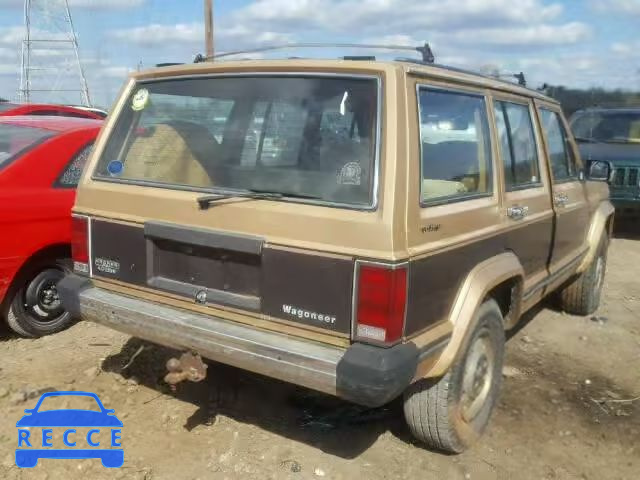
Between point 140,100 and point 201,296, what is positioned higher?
point 140,100

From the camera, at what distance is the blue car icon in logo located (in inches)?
128

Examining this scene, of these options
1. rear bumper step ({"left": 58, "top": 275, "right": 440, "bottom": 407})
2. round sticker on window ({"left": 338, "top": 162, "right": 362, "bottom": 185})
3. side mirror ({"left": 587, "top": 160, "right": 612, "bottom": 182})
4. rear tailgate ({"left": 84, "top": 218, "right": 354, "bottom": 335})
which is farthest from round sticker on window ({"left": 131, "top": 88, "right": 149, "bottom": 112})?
side mirror ({"left": 587, "top": 160, "right": 612, "bottom": 182})

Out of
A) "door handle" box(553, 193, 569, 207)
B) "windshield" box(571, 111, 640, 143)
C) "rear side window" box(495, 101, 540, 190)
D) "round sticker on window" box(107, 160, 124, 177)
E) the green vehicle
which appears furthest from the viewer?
"windshield" box(571, 111, 640, 143)

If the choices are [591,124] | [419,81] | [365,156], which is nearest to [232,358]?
[365,156]

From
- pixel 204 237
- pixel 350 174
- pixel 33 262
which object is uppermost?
pixel 350 174

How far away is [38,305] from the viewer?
4645mm

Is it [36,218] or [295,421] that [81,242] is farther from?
[295,421]

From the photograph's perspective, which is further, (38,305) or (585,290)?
(585,290)

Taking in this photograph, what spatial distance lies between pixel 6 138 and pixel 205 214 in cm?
262

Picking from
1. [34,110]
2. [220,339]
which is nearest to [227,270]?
[220,339]

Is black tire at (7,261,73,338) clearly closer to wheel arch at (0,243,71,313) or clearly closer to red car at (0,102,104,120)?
wheel arch at (0,243,71,313)

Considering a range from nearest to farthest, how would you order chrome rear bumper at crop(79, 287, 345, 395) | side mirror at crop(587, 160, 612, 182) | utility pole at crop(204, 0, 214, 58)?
chrome rear bumper at crop(79, 287, 345, 395), side mirror at crop(587, 160, 612, 182), utility pole at crop(204, 0, 214, 58)

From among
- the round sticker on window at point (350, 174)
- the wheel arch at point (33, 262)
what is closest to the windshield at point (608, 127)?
the wheel arch at point (33, 262)

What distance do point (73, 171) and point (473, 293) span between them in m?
3.09
